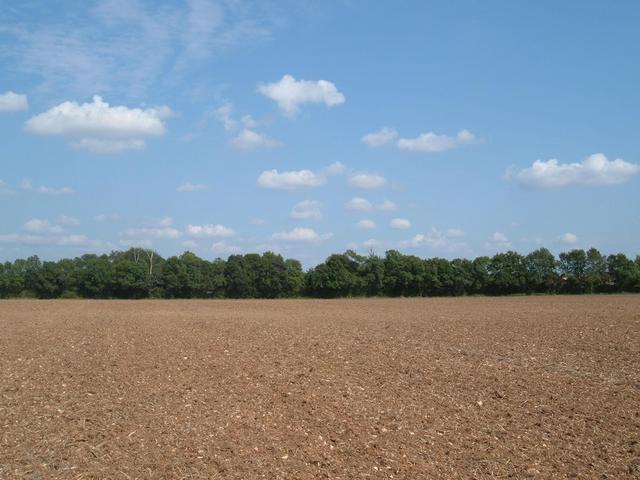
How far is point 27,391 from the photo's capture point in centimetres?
1388

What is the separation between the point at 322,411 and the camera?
38.5 ft

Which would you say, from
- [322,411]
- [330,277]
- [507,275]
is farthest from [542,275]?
[322,411]

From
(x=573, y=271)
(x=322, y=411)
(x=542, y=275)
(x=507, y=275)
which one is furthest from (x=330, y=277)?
(x=322, y=411)

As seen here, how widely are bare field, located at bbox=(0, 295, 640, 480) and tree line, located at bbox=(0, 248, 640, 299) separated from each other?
2715 inches

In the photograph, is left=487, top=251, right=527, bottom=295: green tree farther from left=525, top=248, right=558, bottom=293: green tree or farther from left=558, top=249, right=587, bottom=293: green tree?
left=558, top=249, right=587, bottom=293: green tree

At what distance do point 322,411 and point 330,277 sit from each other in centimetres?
7812

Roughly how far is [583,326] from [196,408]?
22.2 meters

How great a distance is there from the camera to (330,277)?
89812mm

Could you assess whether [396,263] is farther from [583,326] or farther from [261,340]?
[261,340]

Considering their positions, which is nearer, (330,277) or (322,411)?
(322,411)

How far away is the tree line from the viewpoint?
87250mm

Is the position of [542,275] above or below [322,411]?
above

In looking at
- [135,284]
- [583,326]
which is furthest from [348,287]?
[583,326]

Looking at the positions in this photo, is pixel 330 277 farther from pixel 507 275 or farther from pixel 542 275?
pixel 542 275
